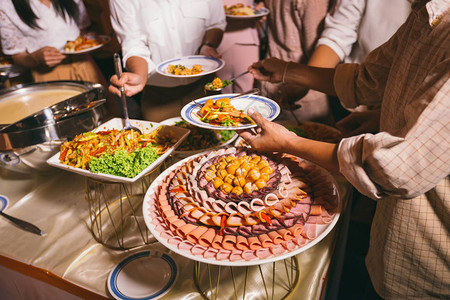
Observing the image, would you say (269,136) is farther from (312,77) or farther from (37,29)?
(37,29)

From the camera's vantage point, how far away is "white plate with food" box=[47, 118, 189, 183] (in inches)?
39.9

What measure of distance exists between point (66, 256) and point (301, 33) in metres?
1.88

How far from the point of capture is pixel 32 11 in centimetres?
176

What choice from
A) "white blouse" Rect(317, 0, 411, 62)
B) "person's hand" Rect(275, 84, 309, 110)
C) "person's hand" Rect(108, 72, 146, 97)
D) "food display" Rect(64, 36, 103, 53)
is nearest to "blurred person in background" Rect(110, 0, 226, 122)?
"person's hand" Rect(108, 72, 146, 97)

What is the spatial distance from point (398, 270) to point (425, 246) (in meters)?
0.15

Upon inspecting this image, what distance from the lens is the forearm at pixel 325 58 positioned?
70.5 inches

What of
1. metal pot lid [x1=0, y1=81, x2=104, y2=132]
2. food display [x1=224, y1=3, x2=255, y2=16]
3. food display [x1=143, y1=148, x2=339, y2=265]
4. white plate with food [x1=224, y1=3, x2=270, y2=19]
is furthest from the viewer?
food display [x1=224, y1=3, x2=255, y2=16]

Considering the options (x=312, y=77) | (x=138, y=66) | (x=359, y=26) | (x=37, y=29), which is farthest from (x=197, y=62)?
(x=37, y=29)

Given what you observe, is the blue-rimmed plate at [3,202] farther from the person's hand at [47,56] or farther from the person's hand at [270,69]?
the person's hand at [270,69]

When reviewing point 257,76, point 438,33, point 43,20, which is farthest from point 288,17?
point 43,20

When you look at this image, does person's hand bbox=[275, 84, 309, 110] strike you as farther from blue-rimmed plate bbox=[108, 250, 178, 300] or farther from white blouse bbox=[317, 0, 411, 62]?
blue-rimmed plate bbox=[108, 250, 178, 300]

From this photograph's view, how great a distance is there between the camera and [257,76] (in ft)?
5.06

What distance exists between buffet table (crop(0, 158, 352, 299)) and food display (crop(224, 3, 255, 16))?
156 cm

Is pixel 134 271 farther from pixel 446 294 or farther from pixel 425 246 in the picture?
pixel 446 294
